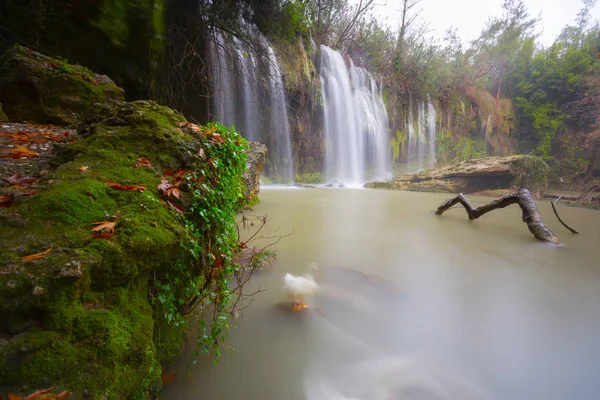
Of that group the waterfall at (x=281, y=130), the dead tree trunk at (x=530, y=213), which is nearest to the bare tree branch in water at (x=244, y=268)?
the dead tree trunk at (x=530, y=213)

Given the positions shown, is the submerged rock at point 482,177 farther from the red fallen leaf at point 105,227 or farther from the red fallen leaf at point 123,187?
the red fallen leaf at point 105,227

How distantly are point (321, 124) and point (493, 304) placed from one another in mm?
13669

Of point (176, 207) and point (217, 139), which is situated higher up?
point (217, 139)

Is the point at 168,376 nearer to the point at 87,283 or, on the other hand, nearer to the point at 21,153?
the point at 87,283

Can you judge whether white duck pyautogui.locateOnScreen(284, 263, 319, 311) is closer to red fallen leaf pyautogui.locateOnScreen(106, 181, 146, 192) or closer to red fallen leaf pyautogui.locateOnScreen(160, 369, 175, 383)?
red fallen leaf pyautogui.locateOnScreen(160, 369, 175, 383)

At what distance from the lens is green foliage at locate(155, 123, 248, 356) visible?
1.37m

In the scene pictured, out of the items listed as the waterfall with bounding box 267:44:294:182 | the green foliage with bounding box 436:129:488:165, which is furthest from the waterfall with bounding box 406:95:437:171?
the waterfall with bounding box 267:44:294:182

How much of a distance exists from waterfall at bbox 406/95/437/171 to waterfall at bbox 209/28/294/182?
11.7 metres

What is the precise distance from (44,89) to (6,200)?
12.5ft

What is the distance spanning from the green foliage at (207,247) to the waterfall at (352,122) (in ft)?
45.4

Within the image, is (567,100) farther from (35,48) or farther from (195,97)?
(35,48)

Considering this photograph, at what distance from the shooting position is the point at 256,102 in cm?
1097

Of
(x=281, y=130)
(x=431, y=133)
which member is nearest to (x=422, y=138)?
(x=431, y=133)

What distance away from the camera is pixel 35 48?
4.58 m
